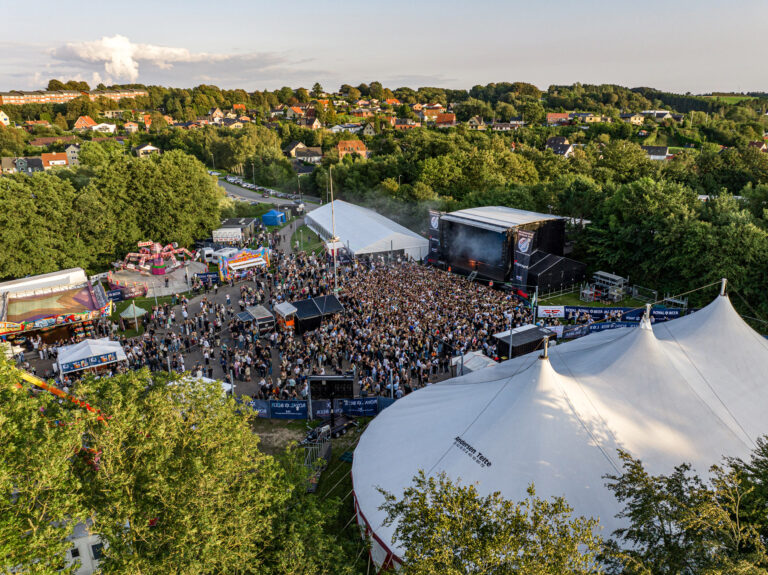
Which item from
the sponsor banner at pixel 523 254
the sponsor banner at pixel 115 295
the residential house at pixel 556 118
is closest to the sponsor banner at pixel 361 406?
the sponsor banner at pixel 523 254

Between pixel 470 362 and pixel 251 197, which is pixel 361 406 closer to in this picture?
pixel 470 362

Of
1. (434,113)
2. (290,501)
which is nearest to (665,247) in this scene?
(290,501)

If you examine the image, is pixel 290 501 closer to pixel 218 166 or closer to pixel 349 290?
pixel 349 290

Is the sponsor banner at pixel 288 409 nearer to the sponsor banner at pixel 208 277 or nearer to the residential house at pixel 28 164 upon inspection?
the sponsor banner at pixel 208 277

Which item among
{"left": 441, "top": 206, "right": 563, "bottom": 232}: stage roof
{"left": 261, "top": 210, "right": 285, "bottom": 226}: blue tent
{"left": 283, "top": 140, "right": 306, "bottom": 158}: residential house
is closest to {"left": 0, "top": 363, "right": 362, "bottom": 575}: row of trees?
{"left": 441, "top": 206, "right": 563, "bottom": 232}: stage roof

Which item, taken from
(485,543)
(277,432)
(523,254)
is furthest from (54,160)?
(485,543)

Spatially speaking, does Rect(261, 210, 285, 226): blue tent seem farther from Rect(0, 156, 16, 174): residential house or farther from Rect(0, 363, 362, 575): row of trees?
Rect(0, 156, 16, 174): residential house

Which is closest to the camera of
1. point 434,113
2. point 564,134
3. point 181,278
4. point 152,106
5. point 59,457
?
point 59,457

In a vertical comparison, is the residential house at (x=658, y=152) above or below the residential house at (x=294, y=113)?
below
